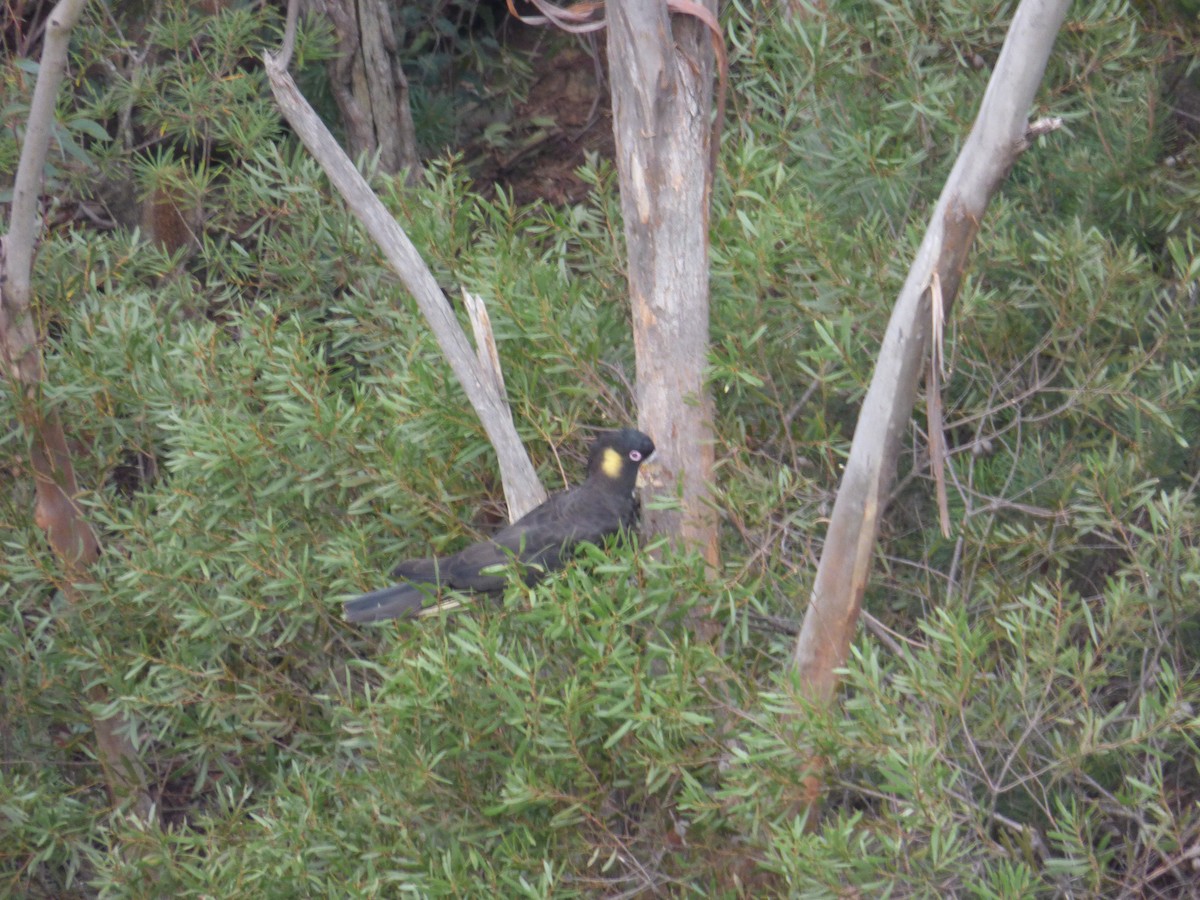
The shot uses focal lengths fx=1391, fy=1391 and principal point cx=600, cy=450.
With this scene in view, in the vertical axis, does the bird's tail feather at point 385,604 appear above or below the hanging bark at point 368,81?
below

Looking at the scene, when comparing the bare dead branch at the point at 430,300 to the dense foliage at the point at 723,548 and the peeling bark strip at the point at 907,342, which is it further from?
the peeling bark strip at the point at 907,342

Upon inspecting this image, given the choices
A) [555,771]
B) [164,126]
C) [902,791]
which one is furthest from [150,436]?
[902,791]

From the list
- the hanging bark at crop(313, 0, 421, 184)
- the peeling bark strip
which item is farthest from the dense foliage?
the hanging bark at crop(313, 0, 421, 184)

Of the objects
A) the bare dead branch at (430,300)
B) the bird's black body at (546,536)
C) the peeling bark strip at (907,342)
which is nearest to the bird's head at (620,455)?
the bird's black body at (546,536)

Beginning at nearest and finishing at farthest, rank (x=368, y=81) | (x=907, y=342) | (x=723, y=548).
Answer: (x=907, y=342) < (x=723, y=548) < (x=368, y=81)

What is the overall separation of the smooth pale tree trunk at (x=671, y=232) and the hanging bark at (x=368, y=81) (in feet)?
9.63

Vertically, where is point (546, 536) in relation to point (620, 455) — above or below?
below

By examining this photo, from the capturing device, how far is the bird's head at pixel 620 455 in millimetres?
3814

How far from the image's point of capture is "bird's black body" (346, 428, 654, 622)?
3730mm

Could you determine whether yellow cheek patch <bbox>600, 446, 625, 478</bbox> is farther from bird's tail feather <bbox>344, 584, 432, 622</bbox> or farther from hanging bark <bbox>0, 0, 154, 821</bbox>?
hanging bark <bbox>0, 0, 154, 821</bbox>

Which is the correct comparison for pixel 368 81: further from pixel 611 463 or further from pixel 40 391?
pixel 611 463

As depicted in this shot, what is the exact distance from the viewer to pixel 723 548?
4.16 meters

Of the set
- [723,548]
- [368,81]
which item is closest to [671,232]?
[723,548]

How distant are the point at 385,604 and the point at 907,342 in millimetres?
1546
